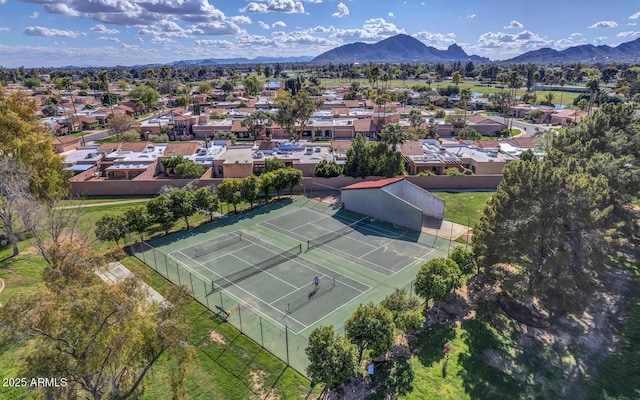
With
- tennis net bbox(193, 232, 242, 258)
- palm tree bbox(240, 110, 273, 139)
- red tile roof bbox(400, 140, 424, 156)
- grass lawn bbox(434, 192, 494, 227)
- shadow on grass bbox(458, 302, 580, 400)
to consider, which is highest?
palm tree bbox(240, 110, 273, 139)

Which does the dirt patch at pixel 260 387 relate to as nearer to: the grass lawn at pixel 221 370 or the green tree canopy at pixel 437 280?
the grass lawn at pixel 221 370

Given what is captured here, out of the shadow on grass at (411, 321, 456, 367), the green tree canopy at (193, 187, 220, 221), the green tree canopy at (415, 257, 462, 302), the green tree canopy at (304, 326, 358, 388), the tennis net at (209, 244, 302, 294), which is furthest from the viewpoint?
the green tree canopy at (193, 187, 220, 221)

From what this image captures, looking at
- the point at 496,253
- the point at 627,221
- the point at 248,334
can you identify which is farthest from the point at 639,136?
the point at 248,334

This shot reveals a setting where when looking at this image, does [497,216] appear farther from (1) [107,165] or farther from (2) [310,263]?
(1) [107,165]

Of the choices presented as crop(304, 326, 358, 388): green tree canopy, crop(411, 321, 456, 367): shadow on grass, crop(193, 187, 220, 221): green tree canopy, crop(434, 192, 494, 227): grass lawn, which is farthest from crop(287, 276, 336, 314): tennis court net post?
crop(434, 192, 494, 227): grass lawn

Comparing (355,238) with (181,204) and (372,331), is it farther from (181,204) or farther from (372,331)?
(372,331)

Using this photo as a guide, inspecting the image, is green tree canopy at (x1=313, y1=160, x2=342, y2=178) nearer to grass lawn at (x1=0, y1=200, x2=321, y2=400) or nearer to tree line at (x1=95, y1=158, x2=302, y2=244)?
tree line at (x1=95, y1=158, x2=302, y2=244)

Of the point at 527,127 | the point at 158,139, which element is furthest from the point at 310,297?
the point at 527,127

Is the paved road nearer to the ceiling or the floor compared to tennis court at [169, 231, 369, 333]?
nearer to the ceiling
